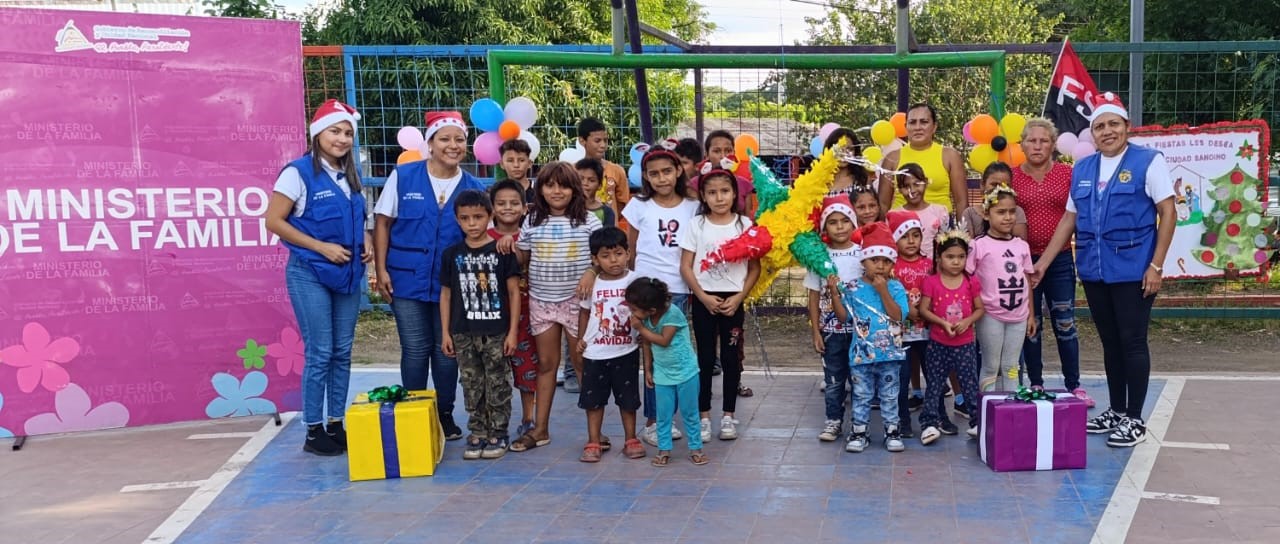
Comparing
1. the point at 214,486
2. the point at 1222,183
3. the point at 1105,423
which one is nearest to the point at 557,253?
the point at 214,486

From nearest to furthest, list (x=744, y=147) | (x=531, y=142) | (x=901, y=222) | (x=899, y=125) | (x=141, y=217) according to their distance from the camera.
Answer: (x=901, y=222) → (x=141, y=217) → (x=531, y=142) → (x=899, y=125) → (x=744, y=147)

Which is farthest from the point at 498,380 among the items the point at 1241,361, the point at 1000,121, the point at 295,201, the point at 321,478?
the point at 1241,361

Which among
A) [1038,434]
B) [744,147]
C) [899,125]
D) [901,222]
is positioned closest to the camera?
[1038,434]

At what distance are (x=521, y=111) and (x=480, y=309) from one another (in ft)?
4.82

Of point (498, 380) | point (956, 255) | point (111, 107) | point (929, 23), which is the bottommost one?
point (498, 380)

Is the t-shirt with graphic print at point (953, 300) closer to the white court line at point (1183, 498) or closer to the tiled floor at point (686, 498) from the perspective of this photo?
the tiled floor at point (686, 498)

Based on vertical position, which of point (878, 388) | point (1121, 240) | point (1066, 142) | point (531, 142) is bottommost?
point (878, 388)

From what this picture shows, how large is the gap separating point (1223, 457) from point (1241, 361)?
9.57ft

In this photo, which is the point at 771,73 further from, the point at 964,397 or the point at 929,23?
the point at 929,23

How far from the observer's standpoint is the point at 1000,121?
6.37m

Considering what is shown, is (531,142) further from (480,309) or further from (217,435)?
(217,435)

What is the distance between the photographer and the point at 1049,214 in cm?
576

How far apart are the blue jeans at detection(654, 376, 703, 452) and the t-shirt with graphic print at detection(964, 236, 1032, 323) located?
60.2 inches

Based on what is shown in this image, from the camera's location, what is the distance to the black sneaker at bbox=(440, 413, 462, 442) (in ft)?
19.2
